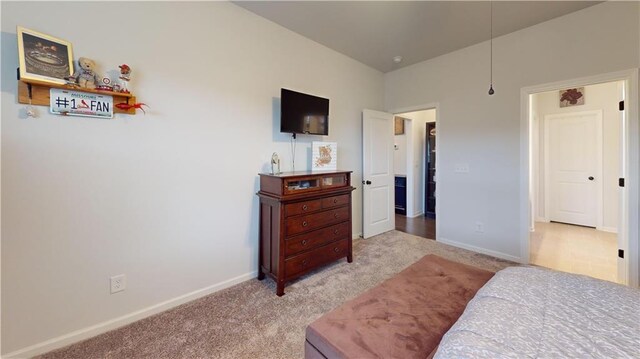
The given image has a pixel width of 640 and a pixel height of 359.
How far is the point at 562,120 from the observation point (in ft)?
15.2

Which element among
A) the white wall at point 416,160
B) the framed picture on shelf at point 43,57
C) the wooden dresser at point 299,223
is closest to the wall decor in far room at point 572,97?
the white wall at point 416,160

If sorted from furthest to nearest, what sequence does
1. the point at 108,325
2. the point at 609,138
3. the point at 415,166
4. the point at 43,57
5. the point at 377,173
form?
the point at 415,166
the point at 609,138
the point at 377,173
the point at 108,325
the point at 43,57

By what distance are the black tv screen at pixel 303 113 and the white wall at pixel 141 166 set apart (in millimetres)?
175

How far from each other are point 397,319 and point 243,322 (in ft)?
4.20

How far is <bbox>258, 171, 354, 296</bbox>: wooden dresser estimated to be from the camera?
2.26 m

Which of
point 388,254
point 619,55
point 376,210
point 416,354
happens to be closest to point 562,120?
point 619,55

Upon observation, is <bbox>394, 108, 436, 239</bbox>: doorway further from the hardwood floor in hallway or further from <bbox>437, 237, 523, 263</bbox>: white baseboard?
<bbox>437, 237, 523, 263</bbox>: white baseboard

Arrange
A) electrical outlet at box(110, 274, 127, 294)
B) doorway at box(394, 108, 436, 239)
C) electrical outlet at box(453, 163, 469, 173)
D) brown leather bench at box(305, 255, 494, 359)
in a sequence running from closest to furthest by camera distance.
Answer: brown leather bench at box(305, 255, 494, 359) < electrical outlet at box(110, 274, 127, 294) < electrical outlet at box(453, 163, 469, 173) < doorway at box(394, 108, 436, 239)

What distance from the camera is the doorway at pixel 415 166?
5.28 m

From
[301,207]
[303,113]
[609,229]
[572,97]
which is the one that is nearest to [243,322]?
[301,207]

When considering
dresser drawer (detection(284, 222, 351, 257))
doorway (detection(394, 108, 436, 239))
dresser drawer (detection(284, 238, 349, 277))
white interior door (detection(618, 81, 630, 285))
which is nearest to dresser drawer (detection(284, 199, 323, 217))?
dresser drawer (detection(284, 222, 351, 257))

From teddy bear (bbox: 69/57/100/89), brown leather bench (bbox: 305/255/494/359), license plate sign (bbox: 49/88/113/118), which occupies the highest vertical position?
teddy bear (bbox: 69/57/100/89)

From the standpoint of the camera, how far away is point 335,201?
2736 mm

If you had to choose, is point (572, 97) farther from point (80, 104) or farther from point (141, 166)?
point (80, 104)
